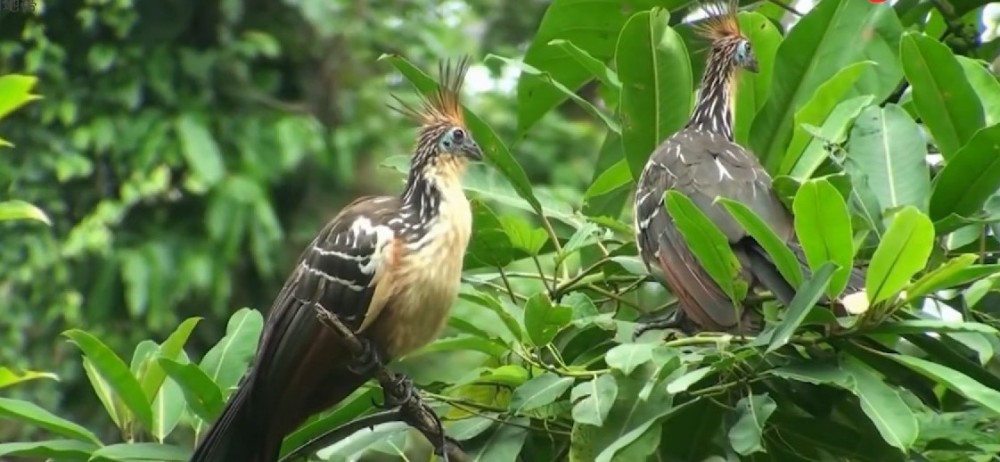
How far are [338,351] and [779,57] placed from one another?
42.1 inches

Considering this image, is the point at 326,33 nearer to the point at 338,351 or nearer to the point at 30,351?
the point at 30,351

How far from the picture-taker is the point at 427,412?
8.32 feet

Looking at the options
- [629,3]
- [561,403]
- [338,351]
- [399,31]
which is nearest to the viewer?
[561,403]

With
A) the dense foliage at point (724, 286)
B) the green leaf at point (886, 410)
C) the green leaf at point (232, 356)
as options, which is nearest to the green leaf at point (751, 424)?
the dense foliage at point (724, 286)

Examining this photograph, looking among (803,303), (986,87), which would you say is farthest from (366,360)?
(986,87)

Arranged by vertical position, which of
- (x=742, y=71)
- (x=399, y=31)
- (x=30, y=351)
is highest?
(x=742, y=71)

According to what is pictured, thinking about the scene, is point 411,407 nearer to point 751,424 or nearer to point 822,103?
point 751,424

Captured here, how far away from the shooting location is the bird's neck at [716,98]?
358 cm

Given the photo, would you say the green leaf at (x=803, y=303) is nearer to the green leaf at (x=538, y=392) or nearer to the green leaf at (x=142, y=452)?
the green leaf at (x=538, y=392)

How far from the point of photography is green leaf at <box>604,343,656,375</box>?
2.24 m

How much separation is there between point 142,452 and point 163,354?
0.19m

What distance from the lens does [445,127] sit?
307 cm

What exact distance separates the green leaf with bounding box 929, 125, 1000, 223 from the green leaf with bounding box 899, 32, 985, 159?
121mm

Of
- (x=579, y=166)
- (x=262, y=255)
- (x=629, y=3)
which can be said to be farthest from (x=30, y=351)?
(x=629, y=3)
